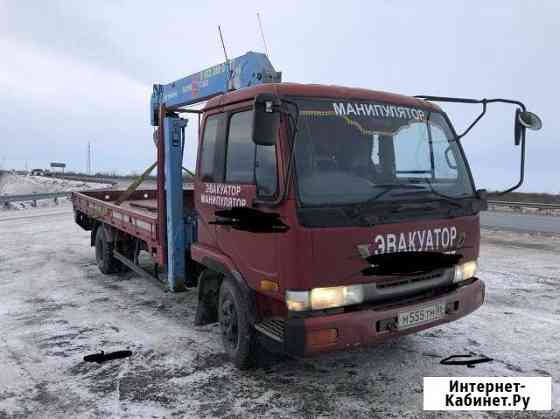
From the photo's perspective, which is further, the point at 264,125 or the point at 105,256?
the point at 105,256

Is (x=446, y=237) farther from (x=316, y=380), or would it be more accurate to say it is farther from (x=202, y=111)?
(x=202, y=111)

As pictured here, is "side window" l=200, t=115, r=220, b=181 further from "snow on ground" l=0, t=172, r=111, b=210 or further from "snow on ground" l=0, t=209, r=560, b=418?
"snow on ground" l=0, t=172, r=111, b=210

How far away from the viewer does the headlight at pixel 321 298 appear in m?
3.19

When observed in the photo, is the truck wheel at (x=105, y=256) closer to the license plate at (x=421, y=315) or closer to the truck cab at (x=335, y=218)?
the truck cab at (x=335, y=218)

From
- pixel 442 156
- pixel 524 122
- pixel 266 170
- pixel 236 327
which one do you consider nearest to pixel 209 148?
pixel 266 170

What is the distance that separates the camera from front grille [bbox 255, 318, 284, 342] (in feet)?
10.9

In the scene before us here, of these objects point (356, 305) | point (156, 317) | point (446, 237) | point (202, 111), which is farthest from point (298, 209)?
point (156, 317)

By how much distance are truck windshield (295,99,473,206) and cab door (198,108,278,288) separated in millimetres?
318

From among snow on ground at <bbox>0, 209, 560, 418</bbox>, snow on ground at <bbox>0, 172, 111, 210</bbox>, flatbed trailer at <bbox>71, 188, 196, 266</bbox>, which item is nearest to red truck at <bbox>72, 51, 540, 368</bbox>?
snow on ground at <bbox>0, 209, 560, 418</bbox>

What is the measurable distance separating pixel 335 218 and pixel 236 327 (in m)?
1.47

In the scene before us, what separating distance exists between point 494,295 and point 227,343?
13.1 ft

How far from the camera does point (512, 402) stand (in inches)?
137

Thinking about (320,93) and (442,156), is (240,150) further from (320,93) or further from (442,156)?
(442,156)

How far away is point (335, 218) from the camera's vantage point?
320cm
